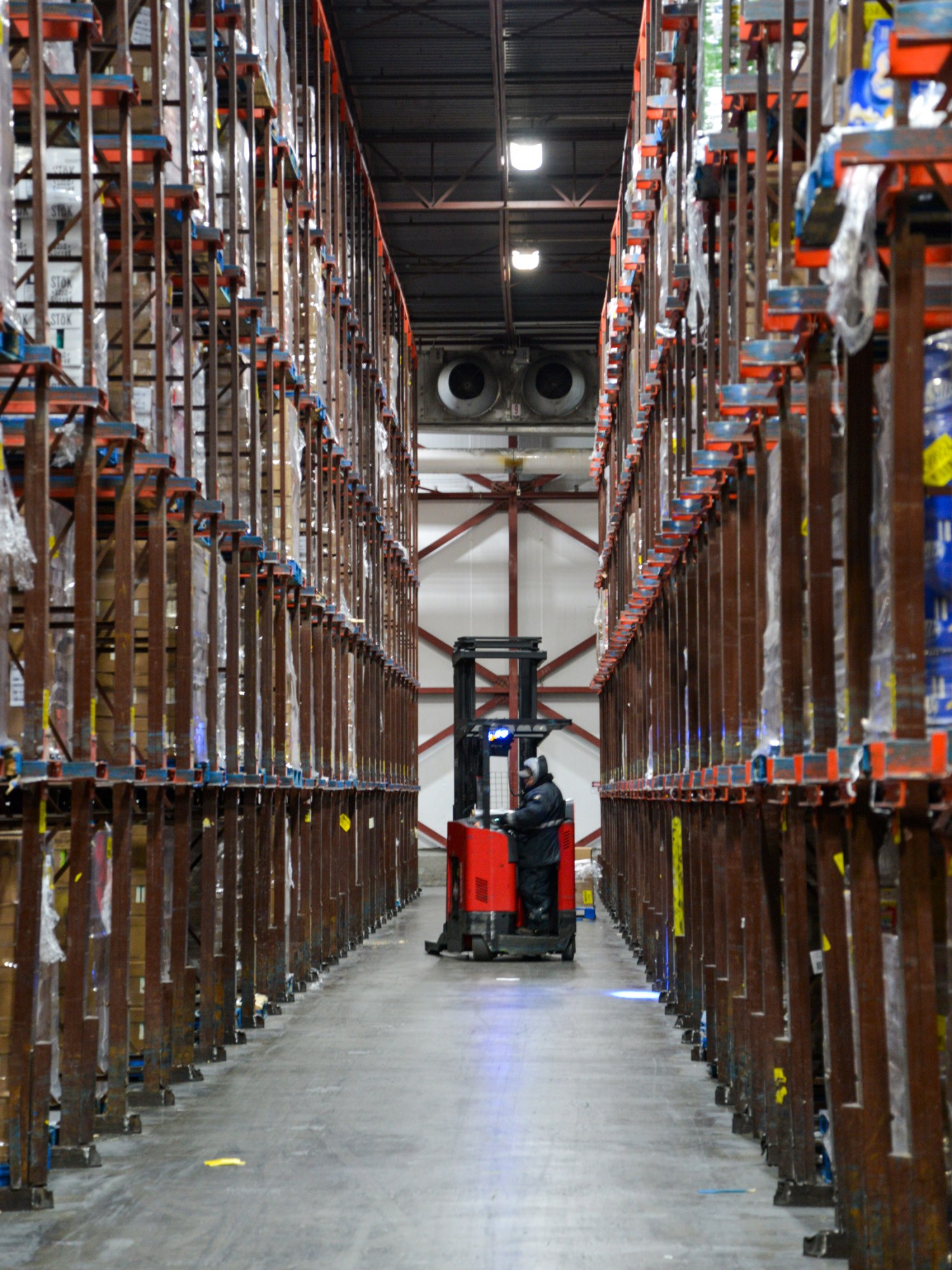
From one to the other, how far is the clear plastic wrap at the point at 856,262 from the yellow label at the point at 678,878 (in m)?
7.44

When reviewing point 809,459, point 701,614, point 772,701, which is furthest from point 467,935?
point 809,459

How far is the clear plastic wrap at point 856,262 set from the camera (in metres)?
4.75

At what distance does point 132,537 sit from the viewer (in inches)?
333

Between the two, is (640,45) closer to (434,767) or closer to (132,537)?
(132,537)

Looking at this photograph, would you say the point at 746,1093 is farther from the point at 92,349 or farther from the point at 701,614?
the point at 92,349

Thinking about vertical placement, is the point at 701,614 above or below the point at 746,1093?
above

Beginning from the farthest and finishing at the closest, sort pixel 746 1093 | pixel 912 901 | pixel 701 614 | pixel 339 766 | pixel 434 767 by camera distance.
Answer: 1. pixel 434 767
2. pixel 339 766
3. pixel 701 614
4. pixel 746 1093
5. pixel 912 901

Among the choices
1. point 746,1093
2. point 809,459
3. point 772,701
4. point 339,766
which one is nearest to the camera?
point 809,459

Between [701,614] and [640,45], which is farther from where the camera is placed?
[640,45]

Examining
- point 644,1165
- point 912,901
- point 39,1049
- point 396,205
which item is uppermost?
point 396,205

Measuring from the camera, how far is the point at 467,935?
17766 mm

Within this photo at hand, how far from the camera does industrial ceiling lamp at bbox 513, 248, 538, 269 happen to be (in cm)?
2769

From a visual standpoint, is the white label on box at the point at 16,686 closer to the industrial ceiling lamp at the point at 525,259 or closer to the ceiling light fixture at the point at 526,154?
the ceiling light fixture at the point at 526,154

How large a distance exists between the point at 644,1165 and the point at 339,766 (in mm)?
10233
